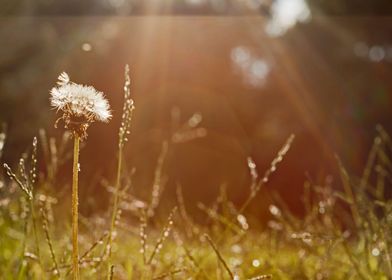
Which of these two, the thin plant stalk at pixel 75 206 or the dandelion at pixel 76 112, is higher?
the dandelion at pixel 76 112

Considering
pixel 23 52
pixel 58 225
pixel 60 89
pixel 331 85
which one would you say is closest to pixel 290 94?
pixel 331 85

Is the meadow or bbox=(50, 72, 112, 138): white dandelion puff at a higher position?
the meadow

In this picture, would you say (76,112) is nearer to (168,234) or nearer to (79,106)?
(79,106)

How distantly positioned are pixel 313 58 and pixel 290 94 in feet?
3.75

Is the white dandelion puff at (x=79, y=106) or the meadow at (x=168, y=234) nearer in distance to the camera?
the white dandelion puff at (x=79, y=106)

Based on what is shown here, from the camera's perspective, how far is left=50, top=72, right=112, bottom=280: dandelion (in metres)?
0.73

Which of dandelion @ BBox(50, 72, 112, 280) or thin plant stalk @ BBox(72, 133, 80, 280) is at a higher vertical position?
dandelion @ BBox(50, 72, 112, 280)

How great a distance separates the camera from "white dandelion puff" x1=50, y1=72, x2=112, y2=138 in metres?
0.73

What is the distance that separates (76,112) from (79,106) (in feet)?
0.05

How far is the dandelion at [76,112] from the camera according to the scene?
729 mm

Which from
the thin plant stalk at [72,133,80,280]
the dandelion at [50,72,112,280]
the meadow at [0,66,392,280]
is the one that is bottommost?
the thin plant stalk at [72,133,80,280]

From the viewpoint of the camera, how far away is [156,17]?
14.8 m

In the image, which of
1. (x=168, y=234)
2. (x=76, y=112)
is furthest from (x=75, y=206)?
(x=168, y=234)

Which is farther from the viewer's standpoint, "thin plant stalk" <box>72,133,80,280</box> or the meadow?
the meadow
